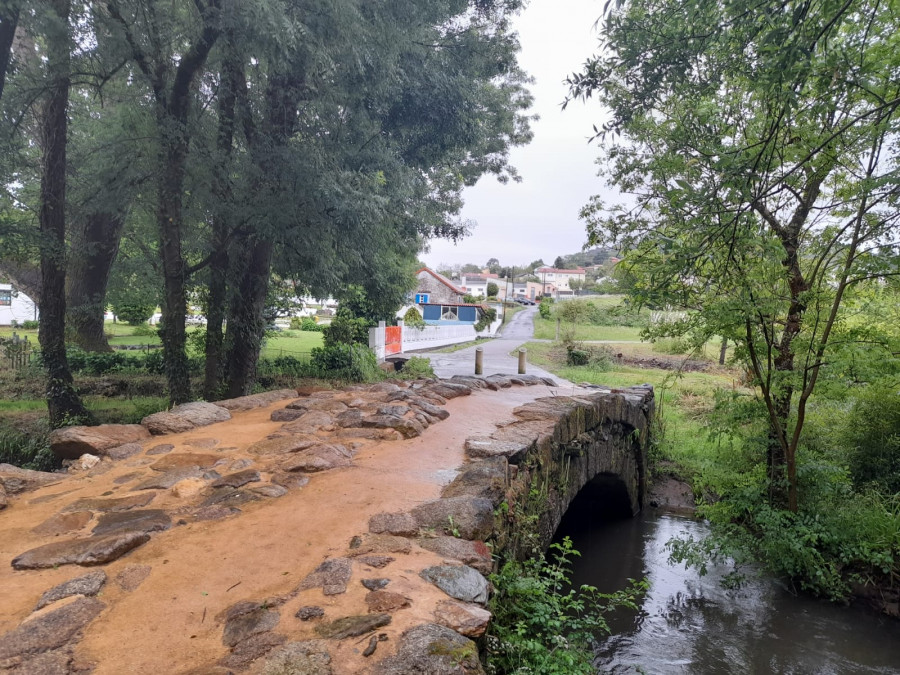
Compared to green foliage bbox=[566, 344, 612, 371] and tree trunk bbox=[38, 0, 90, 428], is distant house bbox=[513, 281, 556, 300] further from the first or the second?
tree trunk bbox=[38, 0, 90, 428]

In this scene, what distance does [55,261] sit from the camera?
693 centimetres

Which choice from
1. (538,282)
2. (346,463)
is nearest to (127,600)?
(346,463)

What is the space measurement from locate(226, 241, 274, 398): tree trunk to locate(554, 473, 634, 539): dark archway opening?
228 inches

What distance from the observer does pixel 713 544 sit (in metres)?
6.36

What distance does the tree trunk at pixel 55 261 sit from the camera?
6.95 metres

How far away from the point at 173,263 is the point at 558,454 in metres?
5.76

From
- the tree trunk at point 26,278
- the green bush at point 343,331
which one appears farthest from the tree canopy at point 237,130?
the tree trunk at point 26,278

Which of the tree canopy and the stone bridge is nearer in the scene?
the stone bridge

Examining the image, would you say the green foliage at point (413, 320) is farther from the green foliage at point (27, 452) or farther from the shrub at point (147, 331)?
the green foliage at point (27, 452)

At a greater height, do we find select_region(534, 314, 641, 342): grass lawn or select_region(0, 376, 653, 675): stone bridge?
select_region(534, 314, 641, 342): grass lawn

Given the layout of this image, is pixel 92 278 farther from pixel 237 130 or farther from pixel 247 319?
pixel 237 130

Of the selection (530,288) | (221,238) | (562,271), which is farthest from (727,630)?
(562,271)

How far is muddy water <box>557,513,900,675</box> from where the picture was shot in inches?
200

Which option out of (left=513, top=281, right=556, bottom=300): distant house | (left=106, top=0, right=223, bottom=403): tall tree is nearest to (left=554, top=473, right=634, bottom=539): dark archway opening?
(left=106, top=0, right=223, bottom=403): tall tree
